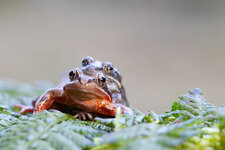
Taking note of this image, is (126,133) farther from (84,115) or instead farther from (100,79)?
(100,79)

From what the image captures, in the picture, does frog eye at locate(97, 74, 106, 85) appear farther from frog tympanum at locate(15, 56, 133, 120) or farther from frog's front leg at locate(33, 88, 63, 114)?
frog's front leg at locate(33, 88, 63, 114)

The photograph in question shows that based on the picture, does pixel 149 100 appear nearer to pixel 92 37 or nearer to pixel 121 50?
pixel 121 50

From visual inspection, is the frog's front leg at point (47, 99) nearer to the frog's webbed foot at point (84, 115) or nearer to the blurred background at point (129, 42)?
the frog's webbed foot at point (84, 115)

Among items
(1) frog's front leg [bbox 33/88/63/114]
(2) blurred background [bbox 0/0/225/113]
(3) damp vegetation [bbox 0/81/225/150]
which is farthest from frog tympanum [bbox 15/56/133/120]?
(2) blurred background [bbox 0/0/225/113]

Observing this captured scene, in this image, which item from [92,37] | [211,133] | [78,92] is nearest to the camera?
[211,133]

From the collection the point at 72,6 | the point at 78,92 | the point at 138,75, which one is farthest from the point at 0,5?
the point at 78,92

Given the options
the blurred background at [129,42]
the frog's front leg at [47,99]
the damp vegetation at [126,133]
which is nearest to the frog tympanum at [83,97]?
the frog's front leg at [47,99]
